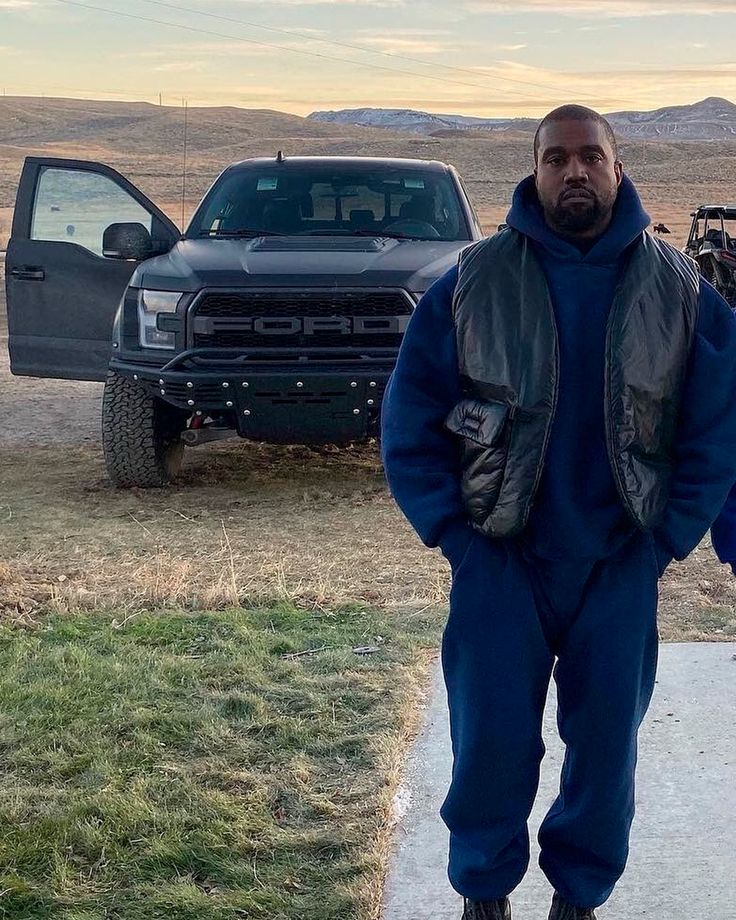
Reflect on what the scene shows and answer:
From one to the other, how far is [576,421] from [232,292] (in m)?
3.97

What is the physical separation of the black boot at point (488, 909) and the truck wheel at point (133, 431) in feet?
14.0

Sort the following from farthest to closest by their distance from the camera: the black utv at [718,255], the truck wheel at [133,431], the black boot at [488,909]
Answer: the black utv at [718,255] < the truck wheel at [133,431] < the black boot at [488,909]

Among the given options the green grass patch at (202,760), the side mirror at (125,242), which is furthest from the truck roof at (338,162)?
the green grass patch at (202,760)

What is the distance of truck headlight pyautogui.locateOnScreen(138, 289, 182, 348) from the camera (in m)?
6.17

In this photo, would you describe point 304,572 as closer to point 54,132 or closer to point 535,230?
point 535,230

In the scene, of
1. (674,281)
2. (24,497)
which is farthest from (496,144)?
(674,281)

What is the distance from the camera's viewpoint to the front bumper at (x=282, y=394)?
5961 mm

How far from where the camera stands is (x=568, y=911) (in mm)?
2477

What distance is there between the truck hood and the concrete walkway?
2.64 meters

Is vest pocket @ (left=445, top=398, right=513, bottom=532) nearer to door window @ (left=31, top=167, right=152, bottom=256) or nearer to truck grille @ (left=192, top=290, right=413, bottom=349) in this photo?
truck grille @ (left=192, top=290, right=413, bottom=349)

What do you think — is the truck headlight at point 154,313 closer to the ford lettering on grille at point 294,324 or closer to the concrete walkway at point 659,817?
the ford lettering on grille at point 294,324

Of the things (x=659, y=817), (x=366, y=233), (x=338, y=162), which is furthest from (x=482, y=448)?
(x=338, y=162)

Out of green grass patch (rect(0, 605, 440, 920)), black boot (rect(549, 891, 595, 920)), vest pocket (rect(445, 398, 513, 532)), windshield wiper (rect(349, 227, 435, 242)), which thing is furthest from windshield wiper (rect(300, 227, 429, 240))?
black boot (rect(549, 891, 595, 920))

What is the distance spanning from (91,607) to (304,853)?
2.06 m
